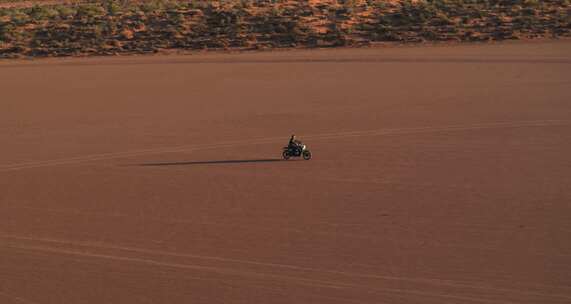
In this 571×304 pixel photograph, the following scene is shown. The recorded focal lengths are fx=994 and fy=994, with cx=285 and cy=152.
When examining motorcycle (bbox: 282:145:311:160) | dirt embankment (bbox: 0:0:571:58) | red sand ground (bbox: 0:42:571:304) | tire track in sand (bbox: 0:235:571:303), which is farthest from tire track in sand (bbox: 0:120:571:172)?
dirt embankment (bbox: 0:0:571:58)

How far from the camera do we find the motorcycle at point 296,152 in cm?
1338

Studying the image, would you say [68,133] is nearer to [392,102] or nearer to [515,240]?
[392,102]

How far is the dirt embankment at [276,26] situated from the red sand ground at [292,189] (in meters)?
6.52

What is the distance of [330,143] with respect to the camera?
14758 mm

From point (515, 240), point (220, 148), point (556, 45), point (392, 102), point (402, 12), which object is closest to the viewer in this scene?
point (515, 240)

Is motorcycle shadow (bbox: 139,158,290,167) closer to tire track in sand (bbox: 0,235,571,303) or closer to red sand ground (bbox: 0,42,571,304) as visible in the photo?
red sand ground (bbox: 0,42,571,304)

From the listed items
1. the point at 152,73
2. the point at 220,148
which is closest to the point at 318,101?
the point at 220,148

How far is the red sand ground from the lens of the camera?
8.59 m

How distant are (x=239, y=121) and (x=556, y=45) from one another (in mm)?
11590

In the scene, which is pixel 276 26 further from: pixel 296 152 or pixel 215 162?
pixel 296 152

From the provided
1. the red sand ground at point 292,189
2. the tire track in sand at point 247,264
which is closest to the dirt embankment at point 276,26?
the red sand ground at point 292,189

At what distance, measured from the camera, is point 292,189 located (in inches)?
467

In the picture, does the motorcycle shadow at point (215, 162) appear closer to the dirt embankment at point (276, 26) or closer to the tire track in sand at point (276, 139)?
the tire track in sand at point (276, 139)

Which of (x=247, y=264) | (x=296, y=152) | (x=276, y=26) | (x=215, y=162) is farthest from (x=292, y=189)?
(x=276, y=26)
